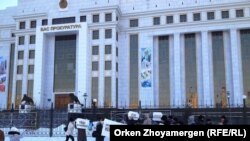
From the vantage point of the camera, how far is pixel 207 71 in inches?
1571

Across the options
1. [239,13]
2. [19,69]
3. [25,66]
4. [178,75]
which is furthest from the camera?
[19,69]

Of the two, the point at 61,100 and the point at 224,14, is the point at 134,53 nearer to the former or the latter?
the point at 61,100

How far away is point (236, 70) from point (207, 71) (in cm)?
320

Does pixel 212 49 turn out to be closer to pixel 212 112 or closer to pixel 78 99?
pixel 212 112

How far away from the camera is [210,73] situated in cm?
3997

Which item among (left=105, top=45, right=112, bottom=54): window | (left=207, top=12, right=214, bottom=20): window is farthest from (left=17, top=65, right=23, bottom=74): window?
(left=207, top=12, right=214, bottom=20): window

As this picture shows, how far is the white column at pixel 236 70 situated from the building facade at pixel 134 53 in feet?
0.35

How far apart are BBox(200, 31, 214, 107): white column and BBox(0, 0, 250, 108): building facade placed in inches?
4.4

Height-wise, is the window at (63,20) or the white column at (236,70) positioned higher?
the window at (63,20)

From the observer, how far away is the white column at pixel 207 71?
3944cm

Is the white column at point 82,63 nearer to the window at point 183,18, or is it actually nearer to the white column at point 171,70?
the white column at point 171,70

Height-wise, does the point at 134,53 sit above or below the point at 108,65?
above

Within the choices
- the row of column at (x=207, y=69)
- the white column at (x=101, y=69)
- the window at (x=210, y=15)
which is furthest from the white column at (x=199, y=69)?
the white column at (x=101, y=69)

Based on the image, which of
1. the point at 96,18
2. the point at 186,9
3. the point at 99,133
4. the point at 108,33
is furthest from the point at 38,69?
the point at 99,133
